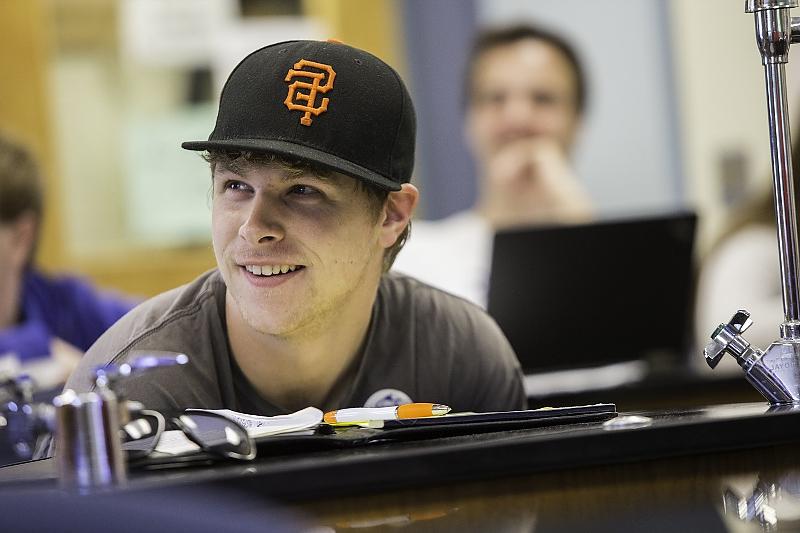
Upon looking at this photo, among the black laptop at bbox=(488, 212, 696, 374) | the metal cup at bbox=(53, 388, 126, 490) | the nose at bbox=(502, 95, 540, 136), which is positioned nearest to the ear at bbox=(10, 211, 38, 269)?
the black laptop at bbox=(488, 212, 696, 374)

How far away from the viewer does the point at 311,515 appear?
90 centimetres

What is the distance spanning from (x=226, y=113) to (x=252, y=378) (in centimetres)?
31

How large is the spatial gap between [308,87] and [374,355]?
0.38 meters

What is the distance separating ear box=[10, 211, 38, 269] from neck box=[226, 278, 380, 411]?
4.47ft

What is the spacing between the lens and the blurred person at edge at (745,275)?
2637 millimetres

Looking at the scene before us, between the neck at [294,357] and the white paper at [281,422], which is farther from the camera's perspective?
the neck at [294,357]

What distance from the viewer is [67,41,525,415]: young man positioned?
123 centimetres

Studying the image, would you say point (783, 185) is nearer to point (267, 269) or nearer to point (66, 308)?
point (267, 269)

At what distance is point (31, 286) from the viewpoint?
8.64ft

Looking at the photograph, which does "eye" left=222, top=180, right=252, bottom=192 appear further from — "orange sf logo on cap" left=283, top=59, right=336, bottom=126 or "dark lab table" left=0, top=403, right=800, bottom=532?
"dark lab table" left=0, top=403, right=800, bottom=532

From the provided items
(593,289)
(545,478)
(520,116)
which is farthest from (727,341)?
(520,116)

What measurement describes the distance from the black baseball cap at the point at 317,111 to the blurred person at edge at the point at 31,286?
4.29 ft

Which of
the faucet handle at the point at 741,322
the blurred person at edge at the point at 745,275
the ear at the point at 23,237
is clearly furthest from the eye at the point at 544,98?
the faucet handle at the point at 741,322

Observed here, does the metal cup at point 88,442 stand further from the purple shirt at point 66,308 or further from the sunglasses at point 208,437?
the purple shirt at point 66,308
